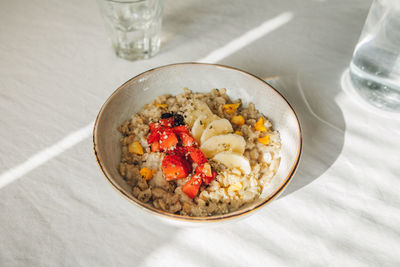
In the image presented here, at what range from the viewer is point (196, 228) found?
61cm

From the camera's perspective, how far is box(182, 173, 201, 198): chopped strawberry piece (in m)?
0.63

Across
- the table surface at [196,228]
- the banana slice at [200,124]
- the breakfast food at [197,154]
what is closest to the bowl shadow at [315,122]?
the table surface at [196,228]

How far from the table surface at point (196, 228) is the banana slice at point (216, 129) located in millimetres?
186

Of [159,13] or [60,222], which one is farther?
[159,13]

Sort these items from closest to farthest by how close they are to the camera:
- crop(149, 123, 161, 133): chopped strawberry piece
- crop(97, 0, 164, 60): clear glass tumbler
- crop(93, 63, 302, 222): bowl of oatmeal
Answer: crop(93, 63, 302, 222): bowl of oatmeal → crop(149, 123, 161, 133): chopped strawberry piece → crop(97, 0, 164, 60): clear glass tumbler

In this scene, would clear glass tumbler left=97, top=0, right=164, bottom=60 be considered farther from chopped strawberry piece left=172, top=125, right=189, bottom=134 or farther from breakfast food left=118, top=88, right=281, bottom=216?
chopped strawberry piece left=172, top=125, right=189, bottom=134

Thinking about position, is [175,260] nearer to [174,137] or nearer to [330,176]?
[174,137]

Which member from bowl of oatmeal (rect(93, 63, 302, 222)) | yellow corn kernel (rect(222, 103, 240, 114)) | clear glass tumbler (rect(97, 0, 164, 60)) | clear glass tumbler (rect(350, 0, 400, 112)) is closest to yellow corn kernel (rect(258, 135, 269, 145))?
bowl of oatmeal (rect(93, 63, 302, 222))

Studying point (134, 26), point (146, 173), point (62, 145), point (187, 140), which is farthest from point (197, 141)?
point (134, 26)

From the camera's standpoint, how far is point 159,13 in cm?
100

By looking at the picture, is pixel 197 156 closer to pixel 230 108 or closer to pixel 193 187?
pixel 193 187

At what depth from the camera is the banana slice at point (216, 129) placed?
0.70 m

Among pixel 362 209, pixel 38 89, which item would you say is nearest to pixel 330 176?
pixel 362 209

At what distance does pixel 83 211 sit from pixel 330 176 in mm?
546
